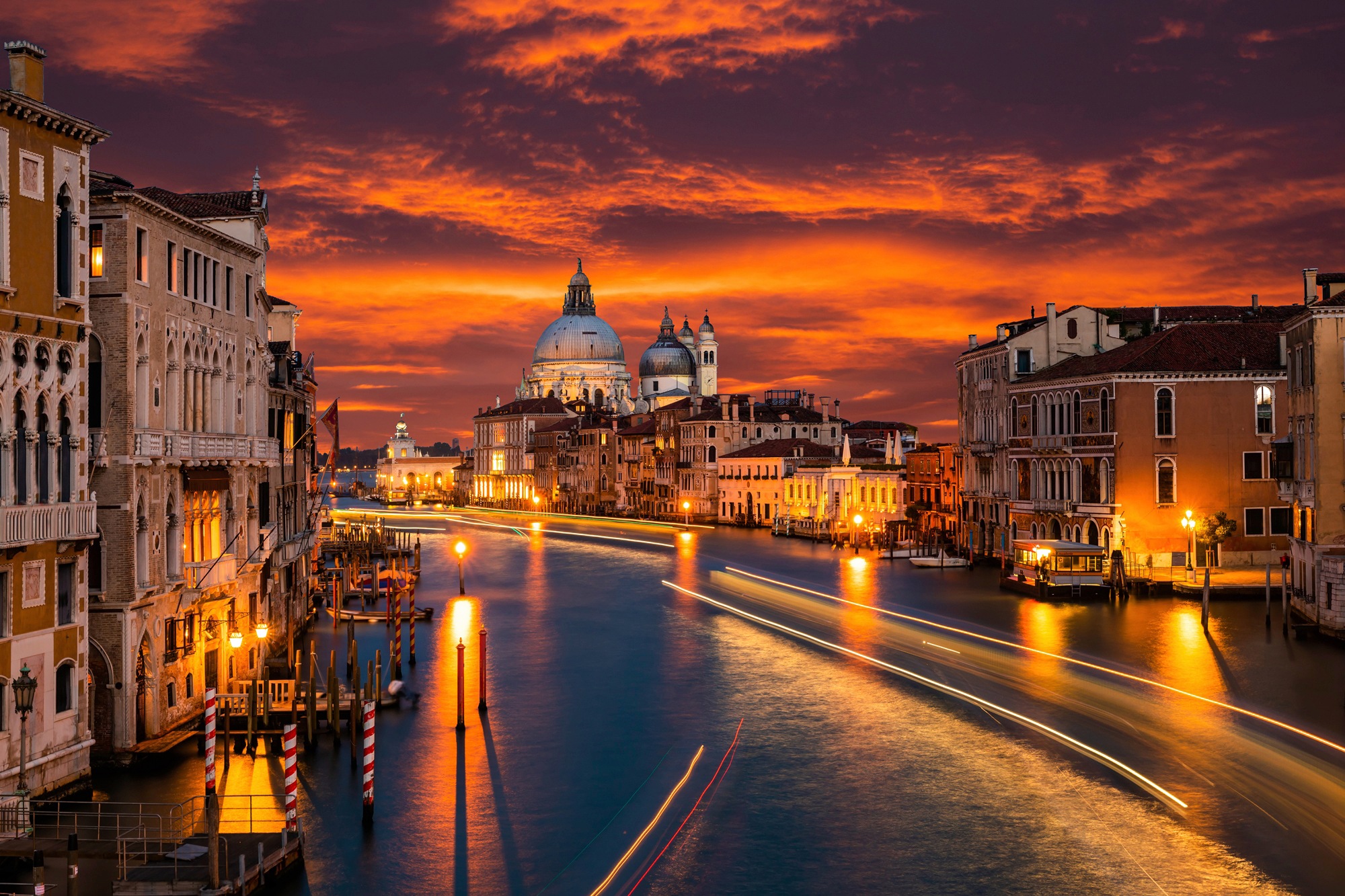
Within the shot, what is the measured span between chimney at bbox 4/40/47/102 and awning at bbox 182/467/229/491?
7178mm

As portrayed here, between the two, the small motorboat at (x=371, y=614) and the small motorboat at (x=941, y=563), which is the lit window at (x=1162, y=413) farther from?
the small motorboat at (x=371, y=614)

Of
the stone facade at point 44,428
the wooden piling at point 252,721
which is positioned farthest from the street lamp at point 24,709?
the wooden piling at point 252,721

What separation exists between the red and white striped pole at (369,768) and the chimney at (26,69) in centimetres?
975

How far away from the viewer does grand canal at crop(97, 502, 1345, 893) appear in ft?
57.8

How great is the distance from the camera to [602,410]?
15475 centimetres

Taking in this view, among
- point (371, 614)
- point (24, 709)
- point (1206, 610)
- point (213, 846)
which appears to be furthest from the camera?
point (371, 614)

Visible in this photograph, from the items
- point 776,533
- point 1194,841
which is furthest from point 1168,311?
point 1194,841

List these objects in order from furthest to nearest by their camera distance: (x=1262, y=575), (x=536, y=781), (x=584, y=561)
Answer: (x=584, y=561) → (x=1262, y=575) → (x=536, y=781)

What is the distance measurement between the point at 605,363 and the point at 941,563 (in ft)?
400

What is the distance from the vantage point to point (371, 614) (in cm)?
4425

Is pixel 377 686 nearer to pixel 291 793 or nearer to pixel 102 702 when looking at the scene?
pixel 102 702

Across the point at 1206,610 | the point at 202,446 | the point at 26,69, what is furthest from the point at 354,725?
the point at 1206,610

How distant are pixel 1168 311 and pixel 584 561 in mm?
31158

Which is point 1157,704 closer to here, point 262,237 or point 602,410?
point 262,237
